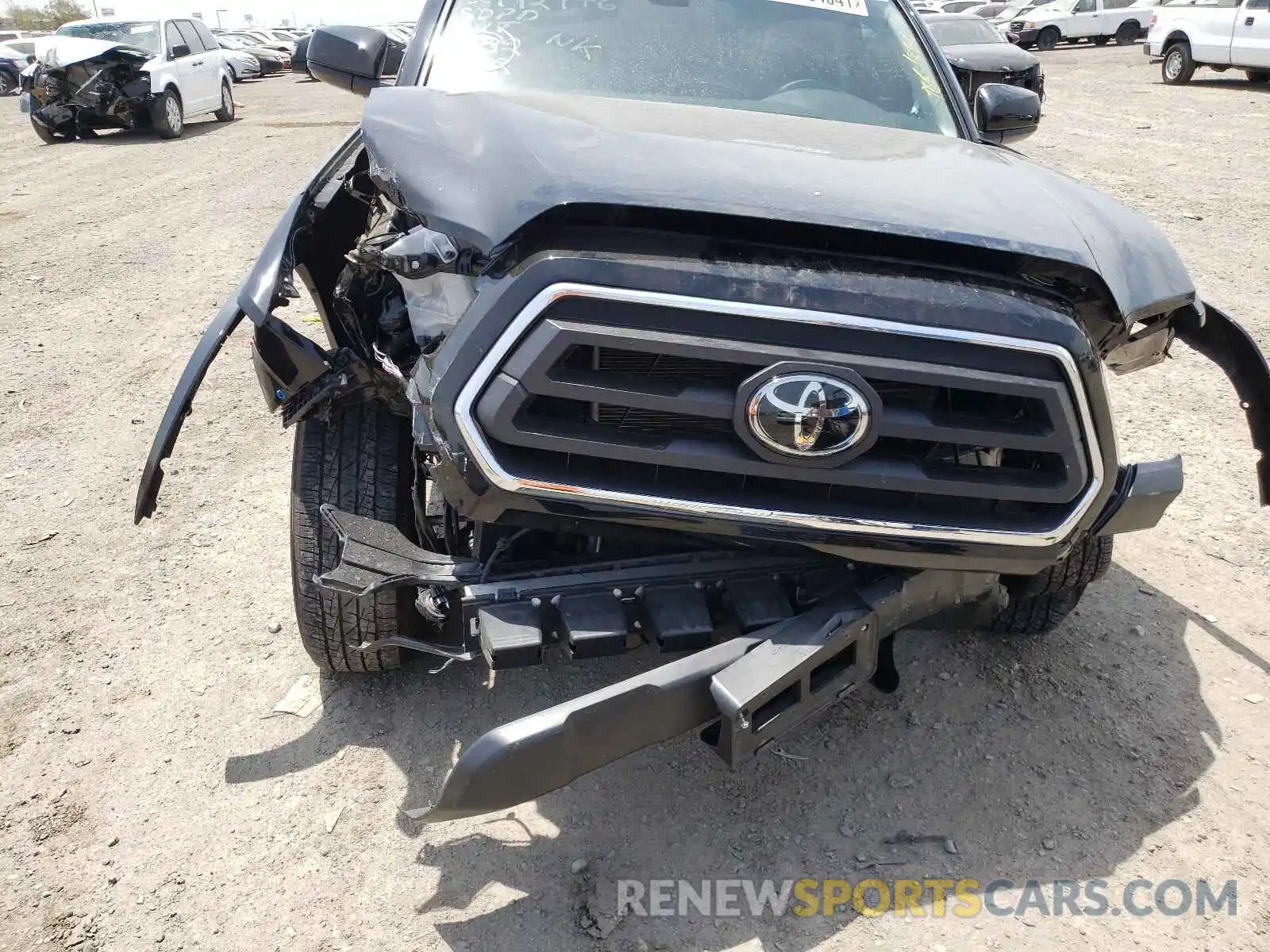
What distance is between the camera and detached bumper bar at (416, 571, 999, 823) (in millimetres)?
1707

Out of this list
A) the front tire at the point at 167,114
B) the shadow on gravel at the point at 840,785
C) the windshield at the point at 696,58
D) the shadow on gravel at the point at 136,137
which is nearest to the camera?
the shadow on gravel at the point at 840,785

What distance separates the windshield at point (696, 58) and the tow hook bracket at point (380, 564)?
140 centimetres

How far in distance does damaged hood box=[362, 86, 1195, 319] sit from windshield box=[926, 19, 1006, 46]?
1177cm

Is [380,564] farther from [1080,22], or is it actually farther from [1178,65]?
[1080,22]

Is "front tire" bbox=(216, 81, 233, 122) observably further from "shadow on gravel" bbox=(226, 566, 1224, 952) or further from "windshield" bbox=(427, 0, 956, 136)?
"shadow on gravel" bbox=(226, 566, 1224, 952)

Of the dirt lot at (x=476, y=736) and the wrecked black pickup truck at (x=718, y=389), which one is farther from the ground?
the wrecked black pickup truck at (x=718, y=389)

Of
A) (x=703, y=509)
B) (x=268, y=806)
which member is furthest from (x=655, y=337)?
(x=268, y=806)

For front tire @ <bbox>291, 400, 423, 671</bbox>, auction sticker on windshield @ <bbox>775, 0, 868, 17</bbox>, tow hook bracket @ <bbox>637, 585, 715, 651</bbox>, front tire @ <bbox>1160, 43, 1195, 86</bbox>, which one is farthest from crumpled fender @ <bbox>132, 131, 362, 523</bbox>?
front tire @ <bbox>1160, 43, 1195, 86</bbox>

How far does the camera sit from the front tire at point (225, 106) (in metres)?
15.3

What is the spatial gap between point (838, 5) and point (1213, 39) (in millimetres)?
16059

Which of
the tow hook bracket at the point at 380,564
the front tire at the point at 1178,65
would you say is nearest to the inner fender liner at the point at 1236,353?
the tow hook bracket at the point at 380,564

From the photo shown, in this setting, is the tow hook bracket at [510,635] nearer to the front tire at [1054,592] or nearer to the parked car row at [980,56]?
→ the front tire at [1054,592]

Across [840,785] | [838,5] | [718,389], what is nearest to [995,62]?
[838,5]

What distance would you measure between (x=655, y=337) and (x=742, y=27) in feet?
6.07
